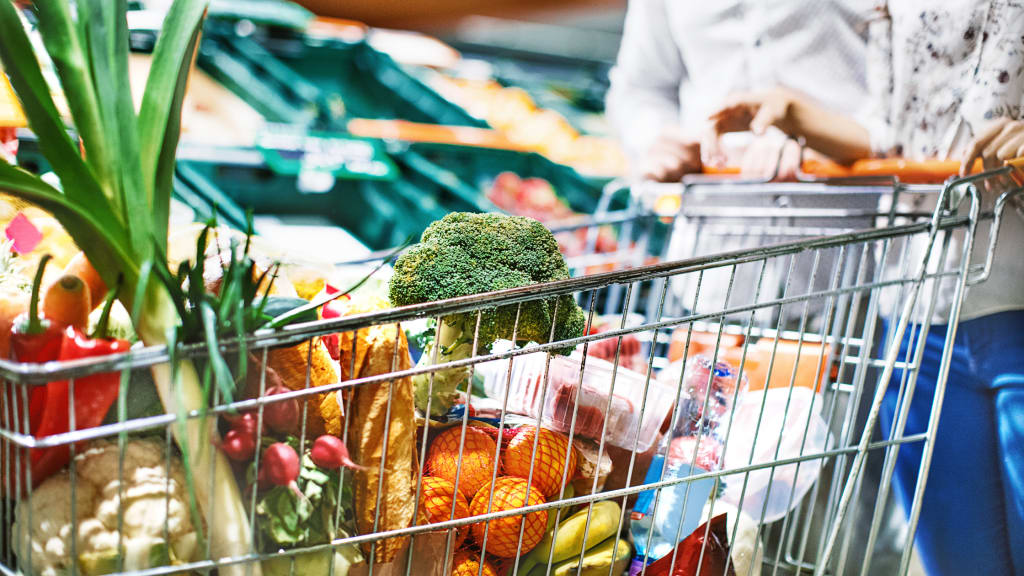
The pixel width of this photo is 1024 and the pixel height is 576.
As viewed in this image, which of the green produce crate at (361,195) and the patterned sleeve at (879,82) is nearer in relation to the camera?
the patterned sleeve at (879,82)

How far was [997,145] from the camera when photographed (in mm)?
1667

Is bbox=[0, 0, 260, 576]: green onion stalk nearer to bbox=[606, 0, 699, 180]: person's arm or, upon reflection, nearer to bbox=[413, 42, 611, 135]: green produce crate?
bbox=[606, 0, 699, 180]: person's arm

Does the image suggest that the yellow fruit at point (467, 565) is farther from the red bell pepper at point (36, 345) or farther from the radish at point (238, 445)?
the red bell pepper at point (36, 345)

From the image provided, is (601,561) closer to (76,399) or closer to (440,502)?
(440,502)

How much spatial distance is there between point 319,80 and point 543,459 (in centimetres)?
246

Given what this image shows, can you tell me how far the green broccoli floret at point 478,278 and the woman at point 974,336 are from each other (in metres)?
1.00

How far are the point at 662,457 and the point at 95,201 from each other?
92cm

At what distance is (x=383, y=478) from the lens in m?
1.07

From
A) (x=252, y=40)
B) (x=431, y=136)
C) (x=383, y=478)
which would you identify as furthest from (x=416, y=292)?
(x=252, y=40)

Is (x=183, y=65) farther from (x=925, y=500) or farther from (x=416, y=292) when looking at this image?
(x=925, y=500)

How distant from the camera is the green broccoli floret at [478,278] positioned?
1.15 metres

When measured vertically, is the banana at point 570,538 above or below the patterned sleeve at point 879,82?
below

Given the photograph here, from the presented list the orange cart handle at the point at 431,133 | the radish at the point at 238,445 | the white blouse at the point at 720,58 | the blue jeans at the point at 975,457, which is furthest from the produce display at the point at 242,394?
the orange cart handle at the point at 431,133

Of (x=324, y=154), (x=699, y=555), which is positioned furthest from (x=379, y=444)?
(x=324, y=154)
